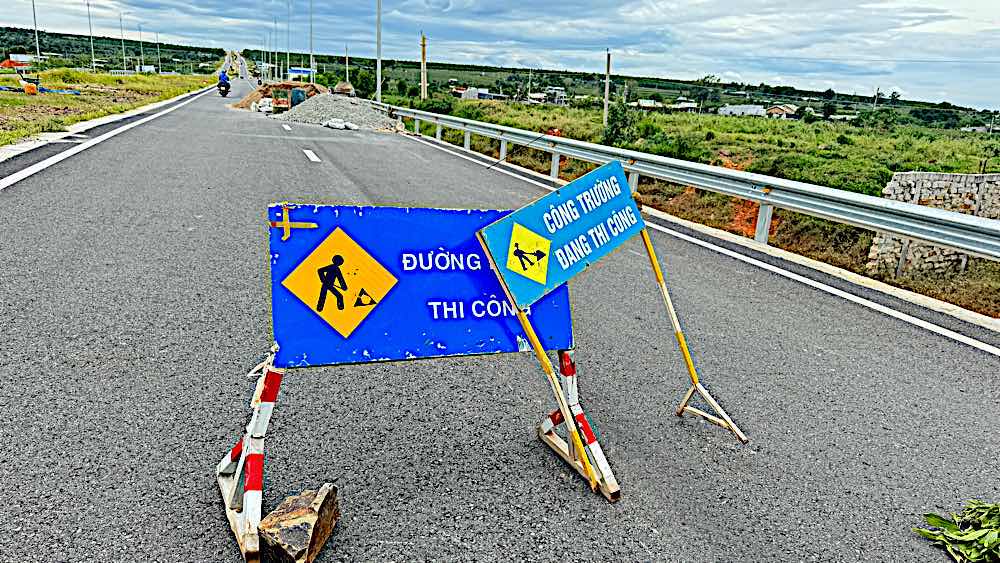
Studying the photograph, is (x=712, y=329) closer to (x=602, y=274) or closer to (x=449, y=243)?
(x=602, y=274)

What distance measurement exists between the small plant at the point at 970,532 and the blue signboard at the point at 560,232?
1861mm

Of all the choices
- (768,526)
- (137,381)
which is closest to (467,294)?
(768,526)

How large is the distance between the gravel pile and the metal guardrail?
16655mm

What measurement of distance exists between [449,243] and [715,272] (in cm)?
451

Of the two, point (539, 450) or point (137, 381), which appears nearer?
point (539, 450)

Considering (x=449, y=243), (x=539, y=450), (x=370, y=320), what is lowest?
(x=539, y=450)

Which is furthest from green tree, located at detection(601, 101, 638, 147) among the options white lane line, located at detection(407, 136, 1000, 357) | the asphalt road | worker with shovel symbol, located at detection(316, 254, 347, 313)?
worker with shovel symbol, located at detection(316, 254, 347, 313)

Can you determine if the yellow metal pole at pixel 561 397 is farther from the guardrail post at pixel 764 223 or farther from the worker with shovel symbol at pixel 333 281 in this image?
the guardrail post at pixel 764 223

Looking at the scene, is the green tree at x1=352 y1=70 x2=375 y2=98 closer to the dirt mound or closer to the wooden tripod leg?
the dirt mound

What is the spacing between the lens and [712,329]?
546 centimetres

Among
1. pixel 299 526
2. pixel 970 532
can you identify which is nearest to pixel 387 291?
pixel 299 526

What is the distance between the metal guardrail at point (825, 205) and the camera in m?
6.24

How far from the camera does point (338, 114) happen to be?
96.6ft

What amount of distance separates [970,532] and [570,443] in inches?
67.1
